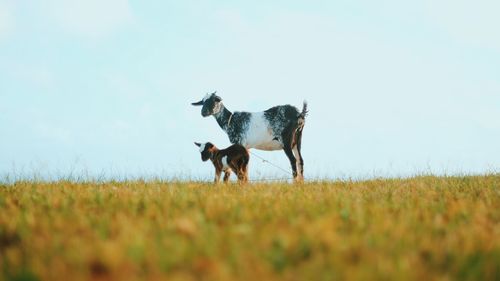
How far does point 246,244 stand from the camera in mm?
3475

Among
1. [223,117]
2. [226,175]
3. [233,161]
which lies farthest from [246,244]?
[223,117]

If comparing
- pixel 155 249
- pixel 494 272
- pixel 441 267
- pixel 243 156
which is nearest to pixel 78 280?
pixel 155 249

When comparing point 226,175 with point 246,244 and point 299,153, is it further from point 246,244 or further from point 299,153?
point 246,244

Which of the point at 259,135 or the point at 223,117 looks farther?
the point at 223,117

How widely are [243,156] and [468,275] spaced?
8.27m

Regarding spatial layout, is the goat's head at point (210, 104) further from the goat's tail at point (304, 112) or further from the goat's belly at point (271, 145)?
the goat's tail at point (304, 112)

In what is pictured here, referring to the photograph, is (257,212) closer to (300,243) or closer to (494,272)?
(300,243)

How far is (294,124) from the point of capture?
560 inches

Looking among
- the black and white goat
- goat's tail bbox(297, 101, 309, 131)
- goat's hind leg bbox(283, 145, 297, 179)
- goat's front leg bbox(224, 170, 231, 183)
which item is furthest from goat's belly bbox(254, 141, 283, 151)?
goat's front leg bbox(224, 170, 231, 183)

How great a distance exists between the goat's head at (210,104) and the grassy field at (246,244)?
919 centimetres

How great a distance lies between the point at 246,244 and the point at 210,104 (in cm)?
1123

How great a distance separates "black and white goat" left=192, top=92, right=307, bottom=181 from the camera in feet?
46.7

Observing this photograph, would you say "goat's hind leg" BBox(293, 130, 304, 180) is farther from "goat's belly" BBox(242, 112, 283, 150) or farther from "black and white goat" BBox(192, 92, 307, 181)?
"goat's belly" BBox(242, 112, 283, 150)

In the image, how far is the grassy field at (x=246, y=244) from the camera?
2.92 m
